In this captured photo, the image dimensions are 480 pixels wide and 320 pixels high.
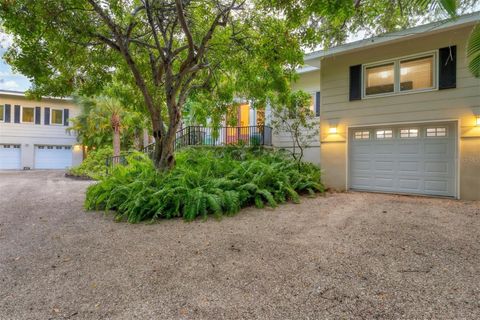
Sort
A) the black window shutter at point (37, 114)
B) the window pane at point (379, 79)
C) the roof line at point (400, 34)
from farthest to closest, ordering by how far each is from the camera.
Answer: the black window shutter at point (37, 114)
the window pane at point (379, 79)
the roof line at point (400, 34)

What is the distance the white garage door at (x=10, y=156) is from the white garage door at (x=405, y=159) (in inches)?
858

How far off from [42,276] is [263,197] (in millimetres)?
4411

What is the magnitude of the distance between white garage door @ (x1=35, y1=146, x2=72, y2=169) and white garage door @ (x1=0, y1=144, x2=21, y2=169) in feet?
3.52

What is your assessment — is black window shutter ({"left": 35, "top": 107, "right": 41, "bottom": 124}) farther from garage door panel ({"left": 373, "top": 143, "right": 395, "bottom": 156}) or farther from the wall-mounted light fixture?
the wall-mounted light fixture

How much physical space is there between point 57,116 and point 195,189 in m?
19.4

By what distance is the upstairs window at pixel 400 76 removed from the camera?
24.6 feet

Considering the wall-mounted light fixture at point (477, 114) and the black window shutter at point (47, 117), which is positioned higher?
the black window shutter at point (47, 117)

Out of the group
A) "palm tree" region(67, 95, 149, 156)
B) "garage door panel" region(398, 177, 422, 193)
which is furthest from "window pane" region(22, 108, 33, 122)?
"garage door panel" region(398, 177, 422, 193)

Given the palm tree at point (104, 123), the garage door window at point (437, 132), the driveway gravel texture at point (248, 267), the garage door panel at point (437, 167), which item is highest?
the palm tree at point (104, 123)

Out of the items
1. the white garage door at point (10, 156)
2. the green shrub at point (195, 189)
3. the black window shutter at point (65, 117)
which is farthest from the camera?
the black window shutter at point (65, 117)

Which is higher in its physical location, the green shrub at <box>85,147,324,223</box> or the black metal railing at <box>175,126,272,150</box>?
the black metal railing at <box>175,126,272,150</box>

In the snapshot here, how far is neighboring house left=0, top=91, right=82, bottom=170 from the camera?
60.9 ft

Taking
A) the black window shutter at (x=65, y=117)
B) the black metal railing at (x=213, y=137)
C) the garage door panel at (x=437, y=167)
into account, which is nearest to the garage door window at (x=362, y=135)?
the garage door panel at (x=437, y=167)

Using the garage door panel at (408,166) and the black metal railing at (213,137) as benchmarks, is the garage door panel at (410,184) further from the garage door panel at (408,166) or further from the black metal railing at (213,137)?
the black metal railing at (213,137)
